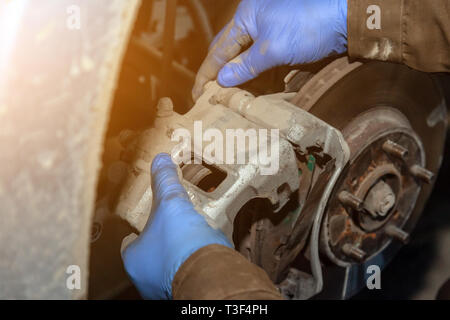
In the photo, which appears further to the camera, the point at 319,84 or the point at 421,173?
the point at 421,173

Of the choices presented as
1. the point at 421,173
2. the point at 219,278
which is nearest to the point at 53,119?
the point at 219,278

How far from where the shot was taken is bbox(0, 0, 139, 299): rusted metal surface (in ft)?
1.55

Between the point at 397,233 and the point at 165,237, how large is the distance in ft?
2.66

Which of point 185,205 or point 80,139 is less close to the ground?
point 80,139

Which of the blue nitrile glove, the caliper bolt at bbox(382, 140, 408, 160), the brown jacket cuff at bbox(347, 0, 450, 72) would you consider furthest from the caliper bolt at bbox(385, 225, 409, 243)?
the blue nitrile glove

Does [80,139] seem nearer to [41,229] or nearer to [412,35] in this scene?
[41,229]

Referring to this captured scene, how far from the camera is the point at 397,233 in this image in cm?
133

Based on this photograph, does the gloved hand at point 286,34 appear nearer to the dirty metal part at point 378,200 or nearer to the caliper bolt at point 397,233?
the dirty metal part at point 378,200

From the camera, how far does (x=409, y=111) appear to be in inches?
50.4

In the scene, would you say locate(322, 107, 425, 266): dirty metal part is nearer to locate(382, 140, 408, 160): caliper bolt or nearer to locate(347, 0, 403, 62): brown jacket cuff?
locate(382, 140, 408, 160): caliper bolt

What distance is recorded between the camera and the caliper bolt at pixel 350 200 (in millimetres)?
1105

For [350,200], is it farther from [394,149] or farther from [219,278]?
[219,278]

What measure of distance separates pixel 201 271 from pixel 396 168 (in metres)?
0.77
